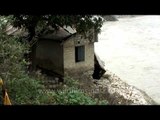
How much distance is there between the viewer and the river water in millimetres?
22125

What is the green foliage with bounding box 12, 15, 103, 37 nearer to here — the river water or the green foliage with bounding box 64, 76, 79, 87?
the green foliage with bounding box 64, 76, 79, 87

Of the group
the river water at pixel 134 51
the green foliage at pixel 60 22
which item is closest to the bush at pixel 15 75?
the green foliage at pixel 60 22

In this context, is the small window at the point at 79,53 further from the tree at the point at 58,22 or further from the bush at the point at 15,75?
the bush at the point at 15,75

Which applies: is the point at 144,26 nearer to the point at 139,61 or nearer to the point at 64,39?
the point at 139,61

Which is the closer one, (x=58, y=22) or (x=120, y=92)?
(x=58, y=22)

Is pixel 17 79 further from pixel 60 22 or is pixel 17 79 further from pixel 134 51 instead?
pixel 134 51

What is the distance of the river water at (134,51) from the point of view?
72.6ft

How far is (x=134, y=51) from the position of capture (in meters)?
26.9

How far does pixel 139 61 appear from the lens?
25281mm

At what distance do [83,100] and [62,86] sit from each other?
3.66 meters

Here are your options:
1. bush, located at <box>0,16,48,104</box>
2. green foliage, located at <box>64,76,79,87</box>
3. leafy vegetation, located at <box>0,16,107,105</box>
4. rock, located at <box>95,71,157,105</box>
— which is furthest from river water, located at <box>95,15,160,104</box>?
bush, located at <box>0,16,48,104</box>

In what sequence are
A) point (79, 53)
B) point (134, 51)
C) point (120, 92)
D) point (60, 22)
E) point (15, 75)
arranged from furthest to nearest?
1. point (134, 51)
2. point (120, 92)
3. point (79, 53)
4. point (60, 22)
5. point (15, 75)

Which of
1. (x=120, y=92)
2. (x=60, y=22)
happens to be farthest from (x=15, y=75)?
(x=120, y=92)
